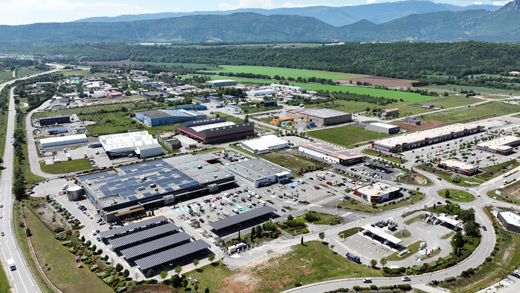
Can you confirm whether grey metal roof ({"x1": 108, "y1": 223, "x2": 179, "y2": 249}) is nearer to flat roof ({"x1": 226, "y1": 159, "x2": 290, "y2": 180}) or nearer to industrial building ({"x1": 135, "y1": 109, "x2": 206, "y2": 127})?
flat roof ({"x1": 226, "y1": 159, "x2": 290, "y2": 180})

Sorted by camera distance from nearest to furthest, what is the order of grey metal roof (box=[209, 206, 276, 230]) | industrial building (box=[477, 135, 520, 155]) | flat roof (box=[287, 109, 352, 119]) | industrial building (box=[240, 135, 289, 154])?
grey metal roof (box=[209, 206, 276, 230])
industrial building (box=[477, 135, 520, 155])
industrial building (box=[240, 135, 289, 154])
flat roof (box=[287, 109, 352, 119])

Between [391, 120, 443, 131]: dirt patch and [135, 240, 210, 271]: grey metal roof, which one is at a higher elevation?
[391, 120, 443, 131]: dirt patch

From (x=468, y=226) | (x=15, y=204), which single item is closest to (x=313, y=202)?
(x=468, y=226)

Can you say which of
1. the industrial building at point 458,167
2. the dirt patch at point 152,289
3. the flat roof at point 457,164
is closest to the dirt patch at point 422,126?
the flat roof at point 457,164

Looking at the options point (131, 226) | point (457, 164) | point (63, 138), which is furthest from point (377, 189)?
point (63, 138)

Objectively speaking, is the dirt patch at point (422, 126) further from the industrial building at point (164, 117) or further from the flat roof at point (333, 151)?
the industrial building at point (164, 117)

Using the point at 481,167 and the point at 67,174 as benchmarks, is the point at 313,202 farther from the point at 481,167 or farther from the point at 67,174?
the point at 67,174

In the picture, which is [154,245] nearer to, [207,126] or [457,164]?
[207,126]

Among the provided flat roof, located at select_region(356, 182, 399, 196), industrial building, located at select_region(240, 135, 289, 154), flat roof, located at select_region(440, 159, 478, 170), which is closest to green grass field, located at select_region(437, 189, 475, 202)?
flat roof, located at select_region(356, 182, 399, 196)
